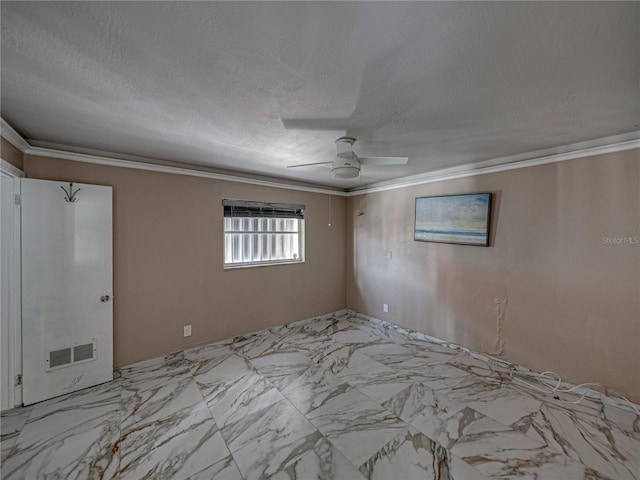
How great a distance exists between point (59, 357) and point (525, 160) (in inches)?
195

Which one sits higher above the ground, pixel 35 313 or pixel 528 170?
pixel 528 170

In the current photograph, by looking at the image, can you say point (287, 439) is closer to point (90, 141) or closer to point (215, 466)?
point (215, 466)

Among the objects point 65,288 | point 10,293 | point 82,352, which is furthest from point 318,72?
point 82,352

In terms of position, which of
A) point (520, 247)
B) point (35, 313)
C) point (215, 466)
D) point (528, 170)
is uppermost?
point (528, 170)

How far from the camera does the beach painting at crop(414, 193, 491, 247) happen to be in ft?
10.0

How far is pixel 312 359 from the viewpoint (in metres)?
3.14

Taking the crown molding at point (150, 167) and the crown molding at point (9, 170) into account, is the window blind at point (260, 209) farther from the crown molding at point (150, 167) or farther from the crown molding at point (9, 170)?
the crown molding at point (9, 170)

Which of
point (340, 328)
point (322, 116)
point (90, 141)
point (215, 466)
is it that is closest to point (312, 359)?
point (340, 328)

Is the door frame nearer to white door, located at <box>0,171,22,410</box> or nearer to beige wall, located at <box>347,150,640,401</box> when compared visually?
white door, located at <box>0,171,22,410</box>

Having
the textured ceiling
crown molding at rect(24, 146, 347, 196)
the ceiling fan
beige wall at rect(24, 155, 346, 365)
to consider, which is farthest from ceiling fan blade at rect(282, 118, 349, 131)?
beige wall at rect(24, 155, 346, 365)

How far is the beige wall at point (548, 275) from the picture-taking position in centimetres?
225

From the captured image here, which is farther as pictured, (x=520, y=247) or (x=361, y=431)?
(x=520, y=247)

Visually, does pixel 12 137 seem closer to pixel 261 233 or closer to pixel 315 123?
pixel 315 123

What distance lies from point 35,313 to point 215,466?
2065 millimetres
